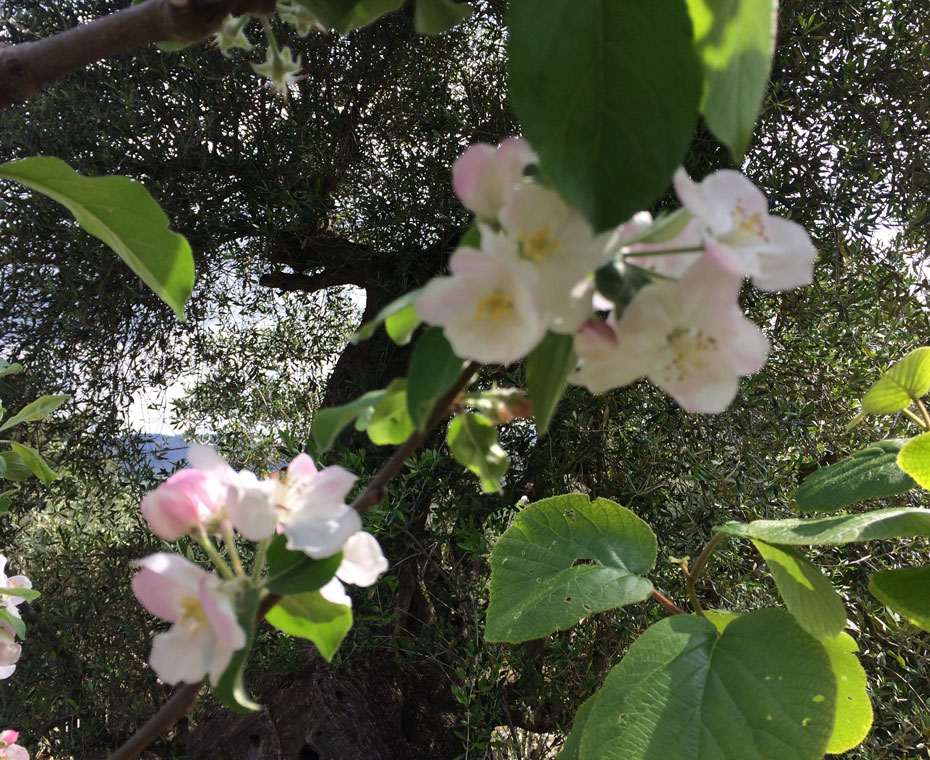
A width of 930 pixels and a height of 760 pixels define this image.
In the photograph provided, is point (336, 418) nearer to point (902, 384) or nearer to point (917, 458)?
point (917, 458)

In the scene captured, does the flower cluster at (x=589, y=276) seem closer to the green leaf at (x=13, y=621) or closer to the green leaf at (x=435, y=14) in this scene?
the green leaf at (x=435, y=14)

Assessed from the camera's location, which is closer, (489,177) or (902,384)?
(489,177)

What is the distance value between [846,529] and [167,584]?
0.78m

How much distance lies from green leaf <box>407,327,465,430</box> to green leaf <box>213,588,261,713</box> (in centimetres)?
11

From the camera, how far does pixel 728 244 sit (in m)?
0.25

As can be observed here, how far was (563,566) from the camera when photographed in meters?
1.03

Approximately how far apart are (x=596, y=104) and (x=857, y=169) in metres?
1.65

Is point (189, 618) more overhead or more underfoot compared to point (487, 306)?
more underfoot

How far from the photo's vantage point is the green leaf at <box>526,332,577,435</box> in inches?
10.1

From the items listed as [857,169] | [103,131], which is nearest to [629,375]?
[857,169]

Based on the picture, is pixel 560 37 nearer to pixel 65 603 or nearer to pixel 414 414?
pixel 414 414

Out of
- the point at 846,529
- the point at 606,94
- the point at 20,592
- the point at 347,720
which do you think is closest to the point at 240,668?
the point at 606,94

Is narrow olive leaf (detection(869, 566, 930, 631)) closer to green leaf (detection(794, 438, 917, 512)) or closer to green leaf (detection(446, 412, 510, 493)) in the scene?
green leaf (detection(794, 438, 917, 512))

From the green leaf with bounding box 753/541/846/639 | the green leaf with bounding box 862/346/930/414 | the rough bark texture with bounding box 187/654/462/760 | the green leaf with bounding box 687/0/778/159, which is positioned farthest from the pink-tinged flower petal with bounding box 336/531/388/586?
the rough bark texture with bounding box 187/654/462/760
